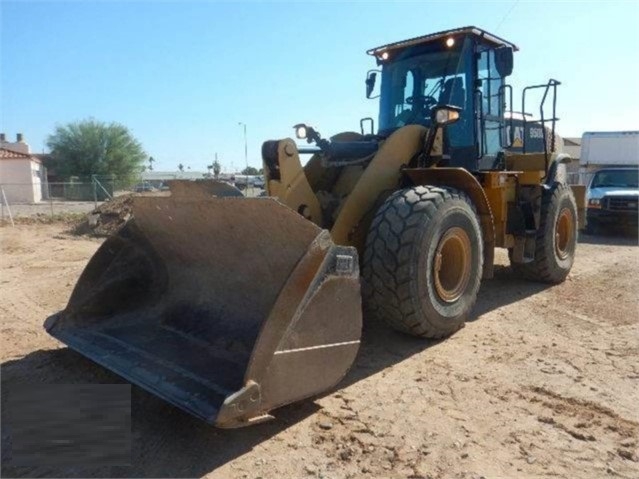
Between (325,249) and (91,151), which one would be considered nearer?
(325,249)

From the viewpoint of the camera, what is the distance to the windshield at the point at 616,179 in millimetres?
14266

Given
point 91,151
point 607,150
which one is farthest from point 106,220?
point 91,151

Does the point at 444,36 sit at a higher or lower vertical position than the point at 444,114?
higher

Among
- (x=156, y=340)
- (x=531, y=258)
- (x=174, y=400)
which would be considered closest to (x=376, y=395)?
(x=174, y=400)

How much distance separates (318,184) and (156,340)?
2386 millimetres

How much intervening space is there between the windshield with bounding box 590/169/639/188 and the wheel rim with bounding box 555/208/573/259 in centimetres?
834

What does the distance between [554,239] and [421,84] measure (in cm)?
265

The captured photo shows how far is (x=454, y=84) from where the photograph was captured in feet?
19.1

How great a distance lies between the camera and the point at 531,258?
6.57m

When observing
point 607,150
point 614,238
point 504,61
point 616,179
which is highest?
point 504,61

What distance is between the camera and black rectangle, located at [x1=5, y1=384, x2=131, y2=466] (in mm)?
2846

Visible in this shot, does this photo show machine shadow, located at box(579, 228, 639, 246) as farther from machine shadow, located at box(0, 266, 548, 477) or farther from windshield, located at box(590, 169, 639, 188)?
machine shadow, located at box(0, 266, 548, 477)

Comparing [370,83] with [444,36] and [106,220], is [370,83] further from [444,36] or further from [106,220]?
[106,220]

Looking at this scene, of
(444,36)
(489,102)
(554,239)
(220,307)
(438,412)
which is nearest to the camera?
(438,412)
